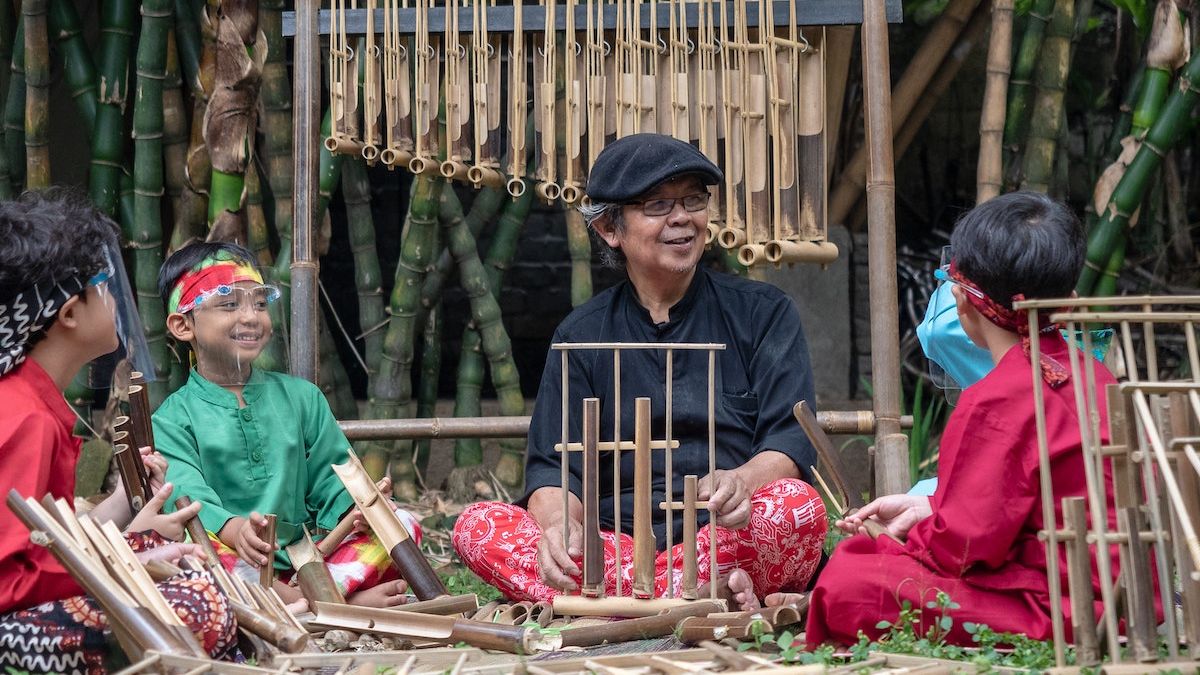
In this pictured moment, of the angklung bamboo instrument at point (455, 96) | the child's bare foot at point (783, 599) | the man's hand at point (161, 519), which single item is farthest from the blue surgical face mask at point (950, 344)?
the man's hand at point (161, 519)

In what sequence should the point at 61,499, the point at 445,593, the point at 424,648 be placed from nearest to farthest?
the point at 61,499
the point at 424,648
the point at 445,593

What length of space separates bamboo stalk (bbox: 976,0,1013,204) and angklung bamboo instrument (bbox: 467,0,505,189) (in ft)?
4.74

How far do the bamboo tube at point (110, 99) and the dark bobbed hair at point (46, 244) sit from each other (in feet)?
5.85

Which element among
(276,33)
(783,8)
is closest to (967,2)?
(783,8)

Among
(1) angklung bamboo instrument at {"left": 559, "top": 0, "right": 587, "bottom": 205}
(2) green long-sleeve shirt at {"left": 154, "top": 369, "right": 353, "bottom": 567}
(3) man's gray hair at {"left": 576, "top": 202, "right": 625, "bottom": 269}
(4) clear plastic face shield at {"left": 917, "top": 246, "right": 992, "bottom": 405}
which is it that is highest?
(1) angklung bamboo instrument at {"left": 559, "top": 0, "right": 587, "bottom": 205}

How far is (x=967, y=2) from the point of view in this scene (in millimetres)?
4887

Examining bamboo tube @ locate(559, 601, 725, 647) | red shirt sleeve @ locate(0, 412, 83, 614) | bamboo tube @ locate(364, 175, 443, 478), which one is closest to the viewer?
red shirt sleeve @ locate(0, 412, 83, 614)

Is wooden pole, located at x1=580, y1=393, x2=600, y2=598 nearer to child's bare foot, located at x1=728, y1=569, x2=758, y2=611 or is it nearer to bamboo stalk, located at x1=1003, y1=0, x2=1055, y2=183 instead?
child's bare foot, located at x1=728, y1=569, x2=758, y2=611

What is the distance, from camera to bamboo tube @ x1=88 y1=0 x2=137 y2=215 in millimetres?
4652

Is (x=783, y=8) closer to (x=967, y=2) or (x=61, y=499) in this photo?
(x=967, y=2)

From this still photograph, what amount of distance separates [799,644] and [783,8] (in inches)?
63.2

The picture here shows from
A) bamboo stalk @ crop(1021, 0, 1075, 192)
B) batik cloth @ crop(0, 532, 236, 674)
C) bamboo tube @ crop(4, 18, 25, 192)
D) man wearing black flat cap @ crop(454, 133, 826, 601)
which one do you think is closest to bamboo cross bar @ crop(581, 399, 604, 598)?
man wearing black flat cap @ crop(454, 133, 826, 601)

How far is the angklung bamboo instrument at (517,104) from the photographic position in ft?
12.6

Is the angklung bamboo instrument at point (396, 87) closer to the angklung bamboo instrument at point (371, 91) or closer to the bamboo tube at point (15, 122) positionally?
the angklung bamboo instrument at point (371, 91)
